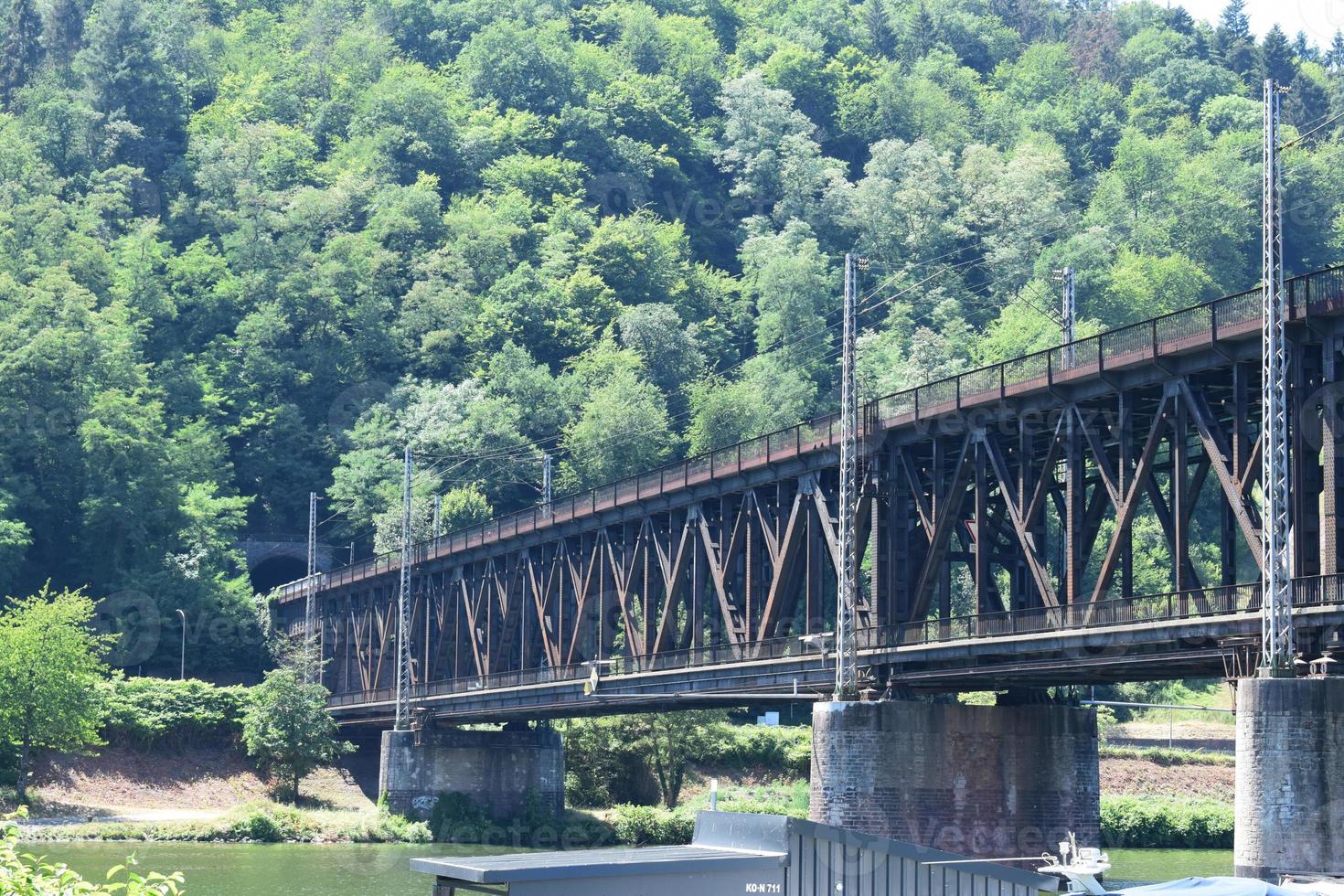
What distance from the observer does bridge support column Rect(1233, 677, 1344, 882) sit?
38.4 m

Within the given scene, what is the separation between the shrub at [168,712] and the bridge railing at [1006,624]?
2836 centimetres

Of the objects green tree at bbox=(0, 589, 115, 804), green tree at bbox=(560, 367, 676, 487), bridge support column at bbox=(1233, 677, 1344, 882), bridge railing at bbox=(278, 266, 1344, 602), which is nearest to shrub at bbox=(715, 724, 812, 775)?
bridge railing at bbox=(278, 266, 1344, 602)

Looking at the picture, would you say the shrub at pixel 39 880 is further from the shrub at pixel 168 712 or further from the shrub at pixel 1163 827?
the shrub at pixel 168 712

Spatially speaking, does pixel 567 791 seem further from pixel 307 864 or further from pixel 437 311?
pixel 437 311

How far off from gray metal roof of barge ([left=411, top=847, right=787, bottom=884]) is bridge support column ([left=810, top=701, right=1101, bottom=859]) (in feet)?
86.8

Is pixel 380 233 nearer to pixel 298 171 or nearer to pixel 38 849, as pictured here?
pixel 298 171

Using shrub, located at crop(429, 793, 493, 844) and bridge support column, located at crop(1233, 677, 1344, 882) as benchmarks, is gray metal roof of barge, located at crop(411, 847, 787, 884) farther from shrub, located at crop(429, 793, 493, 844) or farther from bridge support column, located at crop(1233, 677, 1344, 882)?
shrub, located at crop(429, 793, 493, 844)

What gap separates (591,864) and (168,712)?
8173cm

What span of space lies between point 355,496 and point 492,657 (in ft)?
197

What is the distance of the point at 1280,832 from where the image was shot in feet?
127

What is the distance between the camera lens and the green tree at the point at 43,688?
292 feet

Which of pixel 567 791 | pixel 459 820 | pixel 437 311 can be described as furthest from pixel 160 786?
pixel 437 311

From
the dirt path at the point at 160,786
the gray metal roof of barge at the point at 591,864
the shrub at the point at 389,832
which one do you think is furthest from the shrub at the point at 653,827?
the gray metal roof of barge at the point at 591,864

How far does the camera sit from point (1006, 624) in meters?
53.6
